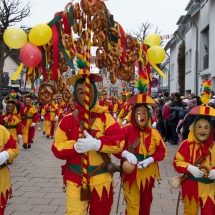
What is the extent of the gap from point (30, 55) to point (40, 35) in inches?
9.0

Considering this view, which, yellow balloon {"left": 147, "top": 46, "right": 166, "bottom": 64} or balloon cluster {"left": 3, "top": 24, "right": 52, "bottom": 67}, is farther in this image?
yellow balloon {"left": 147, "top": 46, "right": 166, "bottom": 64}

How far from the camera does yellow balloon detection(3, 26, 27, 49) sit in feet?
12.0

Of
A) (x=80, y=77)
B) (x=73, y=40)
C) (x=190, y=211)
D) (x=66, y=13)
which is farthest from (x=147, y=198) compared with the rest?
(x=66, y=13)

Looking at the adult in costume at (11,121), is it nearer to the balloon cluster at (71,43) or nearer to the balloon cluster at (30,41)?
the balloon cluster at (71,43)

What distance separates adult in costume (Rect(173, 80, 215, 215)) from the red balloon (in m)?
1.89

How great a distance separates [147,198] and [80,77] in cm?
173

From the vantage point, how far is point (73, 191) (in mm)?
3602

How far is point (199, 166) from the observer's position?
394 centimetres

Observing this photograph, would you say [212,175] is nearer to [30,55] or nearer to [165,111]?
[30,55]

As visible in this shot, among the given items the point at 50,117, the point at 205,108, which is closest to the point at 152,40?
the point at 205,108

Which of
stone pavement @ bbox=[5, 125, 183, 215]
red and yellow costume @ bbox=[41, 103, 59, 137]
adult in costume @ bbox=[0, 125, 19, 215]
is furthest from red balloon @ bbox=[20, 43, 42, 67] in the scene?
red and yellow costume @ bbox=[41, 103, 59, 137]

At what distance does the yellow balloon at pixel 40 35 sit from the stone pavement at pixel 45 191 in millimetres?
2556

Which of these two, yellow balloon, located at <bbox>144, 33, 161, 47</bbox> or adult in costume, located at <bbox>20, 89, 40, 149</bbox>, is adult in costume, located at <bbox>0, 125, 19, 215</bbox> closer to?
yellow balloon, located at <bbox>144, 33, 161, 47</bbox>

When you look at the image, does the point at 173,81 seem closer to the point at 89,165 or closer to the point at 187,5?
the point at 187,5
